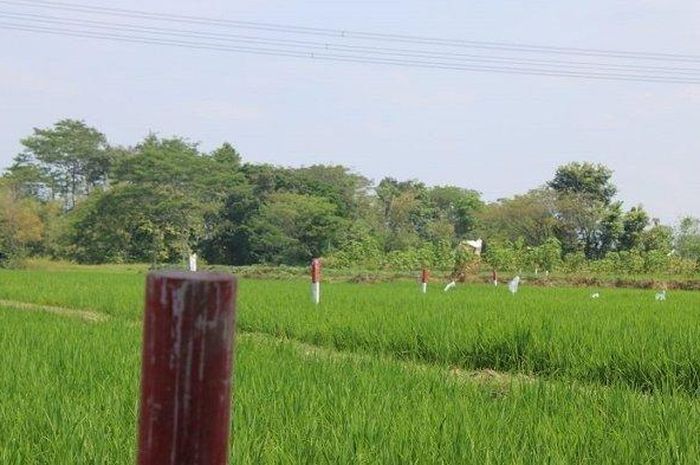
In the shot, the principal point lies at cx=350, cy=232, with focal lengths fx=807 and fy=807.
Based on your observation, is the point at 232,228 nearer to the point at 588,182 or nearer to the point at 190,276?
the point at 588,182

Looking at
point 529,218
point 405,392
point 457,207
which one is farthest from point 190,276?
point 457,207

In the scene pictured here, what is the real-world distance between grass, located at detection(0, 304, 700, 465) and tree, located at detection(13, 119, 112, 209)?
41768 millimetres

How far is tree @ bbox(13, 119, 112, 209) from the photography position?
4341 cm

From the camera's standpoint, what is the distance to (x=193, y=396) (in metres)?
0.75

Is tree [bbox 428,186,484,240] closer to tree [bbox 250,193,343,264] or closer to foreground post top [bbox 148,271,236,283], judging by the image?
tree [bbox 250,193,343,264]

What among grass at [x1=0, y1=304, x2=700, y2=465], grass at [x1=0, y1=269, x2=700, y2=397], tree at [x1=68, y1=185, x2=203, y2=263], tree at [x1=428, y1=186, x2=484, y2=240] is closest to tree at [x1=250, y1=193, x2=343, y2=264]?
tree at [x1=68, y1=185, x2=203, y2=263]

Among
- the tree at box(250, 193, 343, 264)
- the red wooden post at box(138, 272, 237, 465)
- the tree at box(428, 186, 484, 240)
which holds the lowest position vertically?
the red wooden post at box(138, 272, 237, 465)

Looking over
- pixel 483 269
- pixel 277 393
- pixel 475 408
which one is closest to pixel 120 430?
pixel 277 393

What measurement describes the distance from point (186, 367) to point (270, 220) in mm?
31660

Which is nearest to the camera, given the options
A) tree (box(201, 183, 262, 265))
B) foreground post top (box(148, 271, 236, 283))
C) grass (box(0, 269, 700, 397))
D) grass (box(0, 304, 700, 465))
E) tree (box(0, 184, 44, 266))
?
foreground post top (box(148, 271, 236, 283))

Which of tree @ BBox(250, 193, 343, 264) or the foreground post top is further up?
tree @ BBox(250, 193, 343, 264)

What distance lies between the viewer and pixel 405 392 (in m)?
3.36

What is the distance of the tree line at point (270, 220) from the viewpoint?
99.3ft

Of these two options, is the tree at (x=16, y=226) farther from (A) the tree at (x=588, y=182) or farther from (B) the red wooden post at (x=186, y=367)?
(B) the red wooden post at (x=186, y=367)
